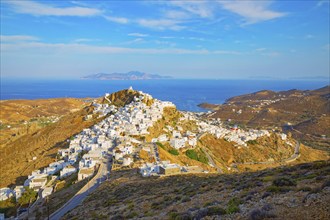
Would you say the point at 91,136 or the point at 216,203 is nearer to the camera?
the point at 216,203

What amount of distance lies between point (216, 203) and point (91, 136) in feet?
113

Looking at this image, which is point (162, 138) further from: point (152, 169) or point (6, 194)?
point (6, 194)

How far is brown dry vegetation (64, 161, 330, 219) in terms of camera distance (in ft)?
23.9

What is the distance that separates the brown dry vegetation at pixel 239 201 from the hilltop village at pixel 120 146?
28.4ft

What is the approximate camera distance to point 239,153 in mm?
47438

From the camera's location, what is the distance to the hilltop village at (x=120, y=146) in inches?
1081

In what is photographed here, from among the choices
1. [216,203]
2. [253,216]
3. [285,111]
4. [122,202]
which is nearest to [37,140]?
[122,202]

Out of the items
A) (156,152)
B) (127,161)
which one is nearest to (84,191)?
(127,161)

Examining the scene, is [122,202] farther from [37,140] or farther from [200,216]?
[37,140]

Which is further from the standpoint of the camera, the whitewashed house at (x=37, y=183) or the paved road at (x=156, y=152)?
the paved road at (x=156, y=152)

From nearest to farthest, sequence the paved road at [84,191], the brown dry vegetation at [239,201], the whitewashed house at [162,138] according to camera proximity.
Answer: the brown dry vegetation at [239,201], the paved road at [84,191], the whitewashed house at [162,138]

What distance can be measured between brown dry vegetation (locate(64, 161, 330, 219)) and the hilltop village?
8.66 meters

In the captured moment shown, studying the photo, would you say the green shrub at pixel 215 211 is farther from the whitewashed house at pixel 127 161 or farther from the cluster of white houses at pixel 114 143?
the whitewashed house at pixel 127 161

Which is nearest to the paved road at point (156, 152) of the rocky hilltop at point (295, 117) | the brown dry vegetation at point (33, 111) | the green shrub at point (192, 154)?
the green shrub at point (192, 154)
